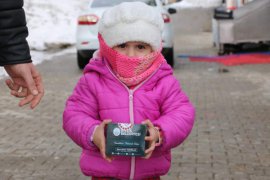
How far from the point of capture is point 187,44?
1958 cm

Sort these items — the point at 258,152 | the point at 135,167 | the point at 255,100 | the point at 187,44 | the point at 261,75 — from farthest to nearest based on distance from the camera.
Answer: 1. the point at 187,44
2. the point at 261,75
3. the point at 255,100
4. the point at 258,152
5. the point at 135,167

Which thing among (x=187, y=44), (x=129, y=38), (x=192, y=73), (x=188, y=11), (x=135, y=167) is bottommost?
(x=188, y=11)

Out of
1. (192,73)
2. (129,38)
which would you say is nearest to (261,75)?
(192,73)

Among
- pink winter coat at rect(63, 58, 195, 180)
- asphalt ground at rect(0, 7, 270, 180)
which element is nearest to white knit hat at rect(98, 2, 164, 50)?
pink winter coat at rect(63, 58, 195, 180)

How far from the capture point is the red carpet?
13970mm

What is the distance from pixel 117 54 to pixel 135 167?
21.5 inches

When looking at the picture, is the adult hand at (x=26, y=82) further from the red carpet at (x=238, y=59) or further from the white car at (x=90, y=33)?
the red carpet at (x=238, y=59)

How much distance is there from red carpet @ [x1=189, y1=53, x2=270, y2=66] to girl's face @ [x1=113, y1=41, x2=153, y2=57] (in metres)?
10.7

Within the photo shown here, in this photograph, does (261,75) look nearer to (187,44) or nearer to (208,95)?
(208,95)

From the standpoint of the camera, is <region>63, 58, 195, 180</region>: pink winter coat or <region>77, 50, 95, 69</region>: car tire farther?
<region>77, 50, 95, 69</region>: car tire

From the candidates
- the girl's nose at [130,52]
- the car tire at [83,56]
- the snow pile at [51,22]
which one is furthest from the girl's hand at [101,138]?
the snow pile at [51,22]

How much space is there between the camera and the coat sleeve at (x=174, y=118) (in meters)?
2.94

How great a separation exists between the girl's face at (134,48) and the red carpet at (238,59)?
35.2ft

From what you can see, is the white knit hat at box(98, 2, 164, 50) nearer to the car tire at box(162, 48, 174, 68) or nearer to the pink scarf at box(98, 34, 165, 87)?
the pink scarf at box(98, 34, 165, 87)
